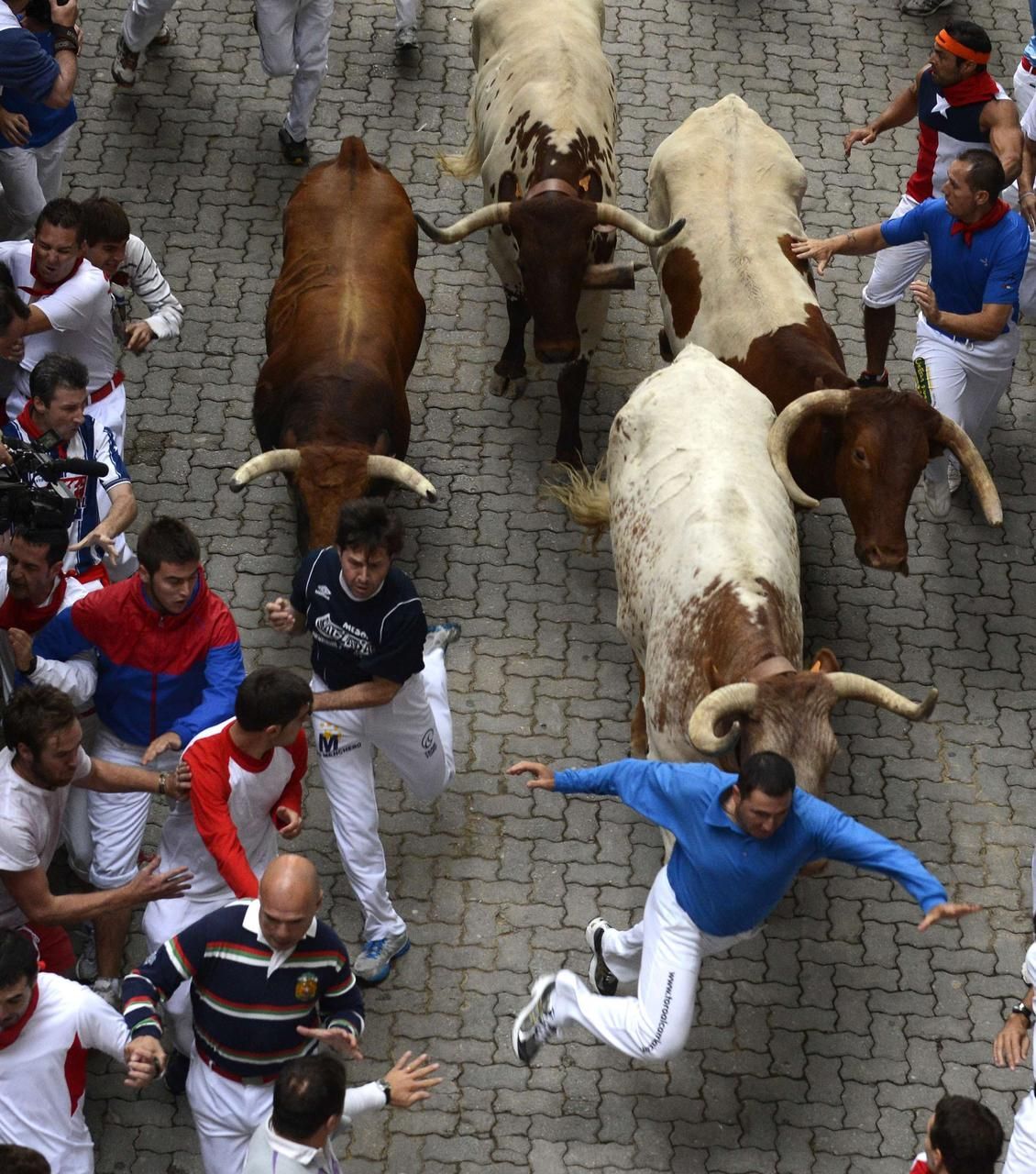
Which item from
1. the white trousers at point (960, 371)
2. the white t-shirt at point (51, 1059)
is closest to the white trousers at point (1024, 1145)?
the white t-shirt at point (51, 1059)

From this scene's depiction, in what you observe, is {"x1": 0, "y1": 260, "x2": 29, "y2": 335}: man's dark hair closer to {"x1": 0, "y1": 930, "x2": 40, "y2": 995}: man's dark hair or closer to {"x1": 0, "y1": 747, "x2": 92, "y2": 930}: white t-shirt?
{"x1": 0, "y1": 747, "x2": 92, "y2": 930}: white t-shirt

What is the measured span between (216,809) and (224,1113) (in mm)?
1048

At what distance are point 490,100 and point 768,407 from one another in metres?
3.02

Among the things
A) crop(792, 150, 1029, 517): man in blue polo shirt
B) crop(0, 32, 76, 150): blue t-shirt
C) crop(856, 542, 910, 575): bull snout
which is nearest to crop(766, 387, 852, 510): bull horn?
crop(856, 542, 910, 575): bull snout

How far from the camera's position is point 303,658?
8.61 meters

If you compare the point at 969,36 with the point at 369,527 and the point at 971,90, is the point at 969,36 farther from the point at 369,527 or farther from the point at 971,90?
the point at 369,527

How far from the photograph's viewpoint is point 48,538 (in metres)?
6.67

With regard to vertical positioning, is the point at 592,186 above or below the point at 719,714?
above

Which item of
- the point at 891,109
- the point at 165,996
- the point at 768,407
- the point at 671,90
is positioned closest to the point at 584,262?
the point at 768,407

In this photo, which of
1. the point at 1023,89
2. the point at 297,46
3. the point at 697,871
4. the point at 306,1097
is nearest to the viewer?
the point at 306,1097

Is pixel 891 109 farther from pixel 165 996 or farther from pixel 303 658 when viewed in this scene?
pixel 165 996

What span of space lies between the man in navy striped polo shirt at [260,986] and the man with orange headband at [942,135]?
5.45 meters

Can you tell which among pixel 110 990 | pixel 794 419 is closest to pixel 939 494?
pixel 794 419

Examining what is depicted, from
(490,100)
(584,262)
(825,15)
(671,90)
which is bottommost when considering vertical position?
(584,262)
